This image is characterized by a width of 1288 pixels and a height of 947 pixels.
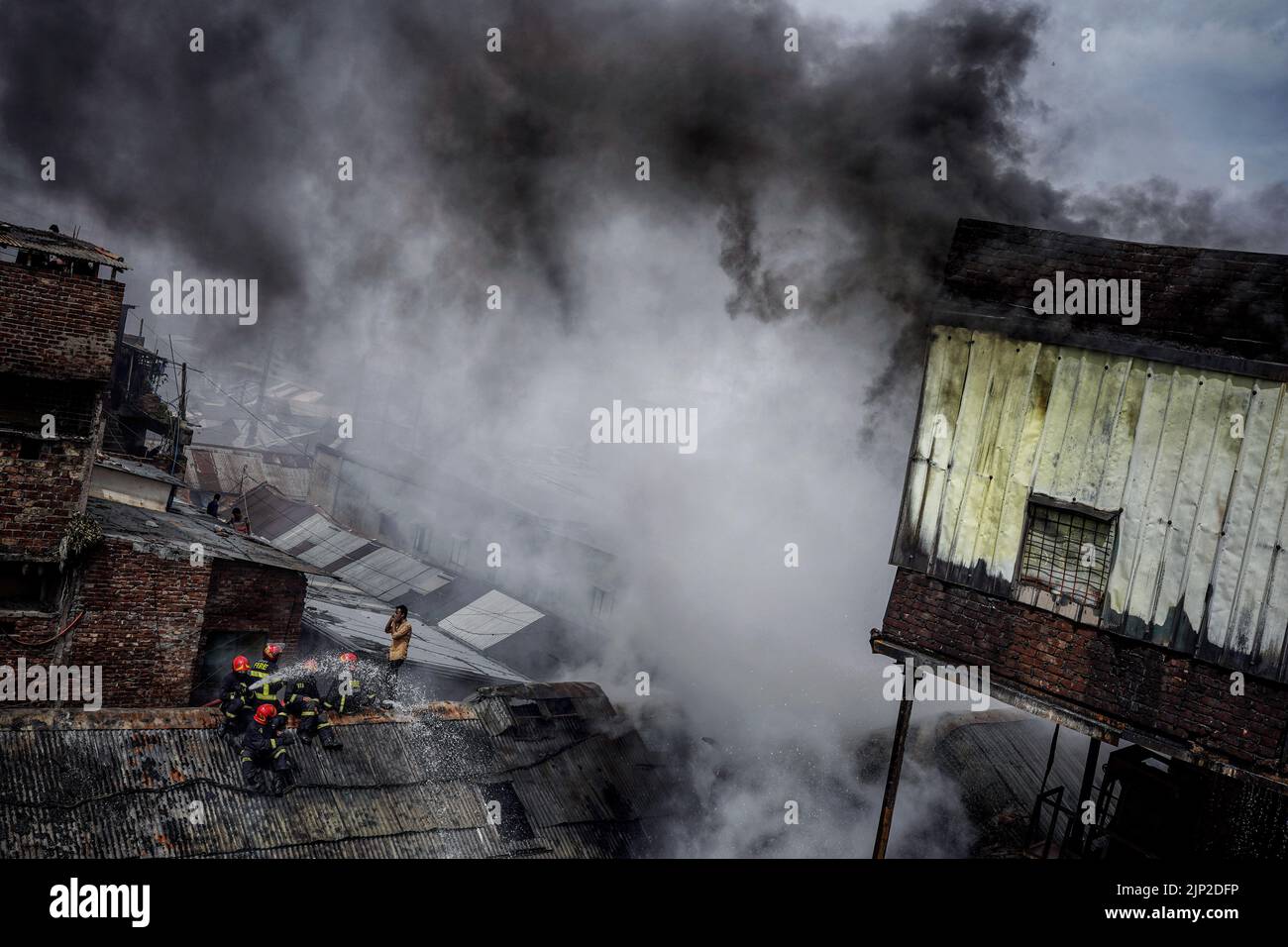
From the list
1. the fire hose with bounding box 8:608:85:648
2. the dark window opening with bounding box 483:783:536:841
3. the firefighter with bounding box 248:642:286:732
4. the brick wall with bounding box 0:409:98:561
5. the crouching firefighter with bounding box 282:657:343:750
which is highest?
the brick wall with bounding box 0:409:98:561

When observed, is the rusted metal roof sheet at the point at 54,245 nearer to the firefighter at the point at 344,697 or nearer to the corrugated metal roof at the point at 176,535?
the corrugated metal roof at the point at 176,535

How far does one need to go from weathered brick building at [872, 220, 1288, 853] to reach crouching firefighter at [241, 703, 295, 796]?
22.9 feet

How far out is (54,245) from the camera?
1149 centimetres

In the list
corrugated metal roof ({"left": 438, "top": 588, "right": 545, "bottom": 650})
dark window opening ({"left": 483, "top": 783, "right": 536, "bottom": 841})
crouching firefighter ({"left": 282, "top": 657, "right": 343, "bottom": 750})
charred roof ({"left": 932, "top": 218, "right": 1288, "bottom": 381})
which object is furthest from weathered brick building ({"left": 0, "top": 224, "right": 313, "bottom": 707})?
charred roof ({"left": 932, "top": 218, "right": 1288, "bottom": 381})

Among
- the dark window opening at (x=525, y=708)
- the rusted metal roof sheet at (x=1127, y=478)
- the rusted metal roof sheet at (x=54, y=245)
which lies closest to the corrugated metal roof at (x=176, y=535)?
the rusted metal roof sheet at (x=54, y=245)

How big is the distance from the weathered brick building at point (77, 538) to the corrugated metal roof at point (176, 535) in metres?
0.06

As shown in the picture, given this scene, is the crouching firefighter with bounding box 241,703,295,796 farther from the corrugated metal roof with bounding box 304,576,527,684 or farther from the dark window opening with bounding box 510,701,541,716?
the corrugated metal roof with bounding box 304,576,527,684

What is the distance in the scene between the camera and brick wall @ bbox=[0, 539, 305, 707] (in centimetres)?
1160

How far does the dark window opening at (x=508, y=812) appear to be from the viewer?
10.8 m

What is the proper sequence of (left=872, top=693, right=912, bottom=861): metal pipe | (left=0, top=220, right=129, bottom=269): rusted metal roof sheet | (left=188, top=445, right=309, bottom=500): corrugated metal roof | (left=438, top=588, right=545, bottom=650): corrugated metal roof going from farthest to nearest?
(left=188, top=445, right=309, bottom=500): corrugated metal roof < (left=438, top=588, right=545, bottom=650): corrugated metal roof < (left=0, top=220, right=129, bottom=269): rusted metal roof sheet < (left=872, top=693, right=912, bottom=861): metal pipe

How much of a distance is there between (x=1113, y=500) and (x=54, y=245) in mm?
13348

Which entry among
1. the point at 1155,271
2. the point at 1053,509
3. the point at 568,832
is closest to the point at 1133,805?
the point at 1053,509

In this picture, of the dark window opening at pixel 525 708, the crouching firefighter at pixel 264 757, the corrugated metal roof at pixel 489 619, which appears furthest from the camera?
the corrugated metal roof at pixel 489 619

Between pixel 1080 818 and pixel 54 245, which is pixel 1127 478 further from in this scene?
pixel 54 245
